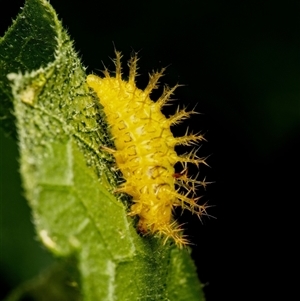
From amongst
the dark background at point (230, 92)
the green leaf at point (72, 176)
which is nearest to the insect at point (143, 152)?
the green leaf at point (72, 176)

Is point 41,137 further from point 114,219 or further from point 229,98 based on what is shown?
point 229,98

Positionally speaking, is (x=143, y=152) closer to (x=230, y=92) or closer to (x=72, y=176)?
(x=72, y=176)

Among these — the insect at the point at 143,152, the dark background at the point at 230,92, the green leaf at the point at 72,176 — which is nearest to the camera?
the green leaf at the point at 72,176

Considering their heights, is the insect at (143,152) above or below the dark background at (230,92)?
below

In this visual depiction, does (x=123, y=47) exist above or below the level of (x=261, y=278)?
above

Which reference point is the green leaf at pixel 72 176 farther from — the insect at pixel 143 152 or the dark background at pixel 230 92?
the dark background at pixel 230 92

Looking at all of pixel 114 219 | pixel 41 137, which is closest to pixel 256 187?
pixel 114 219

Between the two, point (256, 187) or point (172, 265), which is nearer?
point (172, 265)
